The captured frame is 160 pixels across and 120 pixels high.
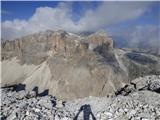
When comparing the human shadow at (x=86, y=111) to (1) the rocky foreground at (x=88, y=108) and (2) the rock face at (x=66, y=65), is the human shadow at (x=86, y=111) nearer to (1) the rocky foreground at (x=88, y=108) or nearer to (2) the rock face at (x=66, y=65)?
(1) the rocky foreground at (x=88, y=108)

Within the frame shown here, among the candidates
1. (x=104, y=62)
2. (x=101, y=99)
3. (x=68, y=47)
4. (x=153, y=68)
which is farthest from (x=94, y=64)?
(x=101, y=99)

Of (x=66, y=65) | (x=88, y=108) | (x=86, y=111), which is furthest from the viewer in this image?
(x=66, y=65)

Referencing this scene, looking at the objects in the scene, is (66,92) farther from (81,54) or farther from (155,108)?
(155,108)

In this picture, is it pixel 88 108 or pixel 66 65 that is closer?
pixel 88 108

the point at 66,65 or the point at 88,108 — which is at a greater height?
the point at 88,108

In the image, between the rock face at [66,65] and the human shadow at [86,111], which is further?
the rock face at [66,65]

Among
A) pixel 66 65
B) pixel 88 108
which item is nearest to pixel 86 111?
pixel 88 108

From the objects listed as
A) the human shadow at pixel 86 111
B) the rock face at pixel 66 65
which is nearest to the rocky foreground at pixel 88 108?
the human shadow at pixel 86 111

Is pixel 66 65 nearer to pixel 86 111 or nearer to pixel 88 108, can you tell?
pixel 88 108

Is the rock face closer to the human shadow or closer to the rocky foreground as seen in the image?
the rocky foreground
